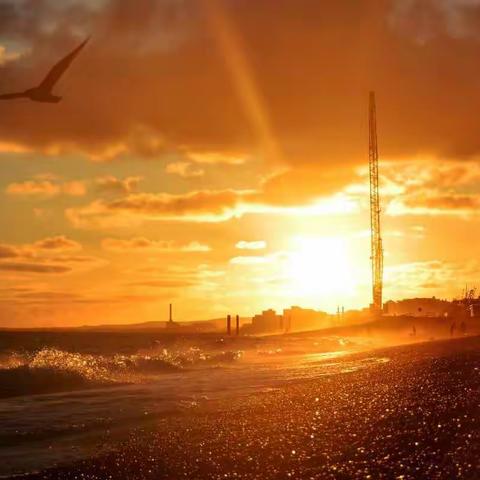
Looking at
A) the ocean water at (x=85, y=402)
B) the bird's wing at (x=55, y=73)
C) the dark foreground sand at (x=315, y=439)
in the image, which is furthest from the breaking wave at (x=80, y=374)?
the bird's wing at (x=55, y=73)

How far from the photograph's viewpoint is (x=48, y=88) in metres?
11.4

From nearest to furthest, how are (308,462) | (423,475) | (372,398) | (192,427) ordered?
(423,475), (308,462), (192,427), (372,398)

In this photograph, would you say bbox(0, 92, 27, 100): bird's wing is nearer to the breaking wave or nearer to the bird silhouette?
the bird silhouette

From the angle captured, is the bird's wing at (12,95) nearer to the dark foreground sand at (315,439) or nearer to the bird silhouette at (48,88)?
the bird silhouette at (48,88)

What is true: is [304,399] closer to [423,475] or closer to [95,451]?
[95,451]

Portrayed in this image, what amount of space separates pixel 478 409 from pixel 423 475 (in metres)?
6.64

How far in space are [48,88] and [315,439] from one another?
732 cm

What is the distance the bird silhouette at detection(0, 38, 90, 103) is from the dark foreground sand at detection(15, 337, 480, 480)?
5543 mm

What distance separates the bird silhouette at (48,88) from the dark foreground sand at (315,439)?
5543 millimetres

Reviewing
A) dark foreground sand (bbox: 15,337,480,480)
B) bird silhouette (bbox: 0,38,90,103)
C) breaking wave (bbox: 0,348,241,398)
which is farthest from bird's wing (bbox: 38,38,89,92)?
breaking wave (bbox: 0,348,241,398)

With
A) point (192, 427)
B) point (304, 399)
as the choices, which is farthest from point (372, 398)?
point (192, 427)

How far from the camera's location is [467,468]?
10812mm

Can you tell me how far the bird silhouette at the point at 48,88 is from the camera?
10613 mm

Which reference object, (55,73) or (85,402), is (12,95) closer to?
(55,73)
